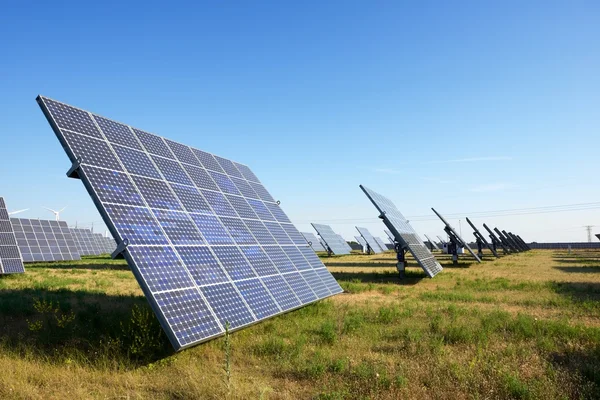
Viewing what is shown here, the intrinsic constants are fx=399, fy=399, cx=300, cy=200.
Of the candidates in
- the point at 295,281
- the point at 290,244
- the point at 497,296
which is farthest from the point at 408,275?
the point at 295,281

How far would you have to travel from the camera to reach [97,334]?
400 inches

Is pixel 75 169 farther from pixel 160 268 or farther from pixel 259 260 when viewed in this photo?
pixel 259 260

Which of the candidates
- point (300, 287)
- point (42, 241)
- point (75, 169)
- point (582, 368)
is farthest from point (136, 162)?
point (42, 241)

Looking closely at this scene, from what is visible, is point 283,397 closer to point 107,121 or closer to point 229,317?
point 229,317

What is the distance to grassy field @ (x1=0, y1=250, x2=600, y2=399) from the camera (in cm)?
675

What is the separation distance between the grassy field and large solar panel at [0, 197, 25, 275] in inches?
562

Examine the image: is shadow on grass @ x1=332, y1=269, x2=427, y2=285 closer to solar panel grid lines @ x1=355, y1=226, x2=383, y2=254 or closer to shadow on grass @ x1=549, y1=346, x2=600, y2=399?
shadow on grass @ x1=549, y1=346, x2=600, y2=399

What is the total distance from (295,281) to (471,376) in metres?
7.11

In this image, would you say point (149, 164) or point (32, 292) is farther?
point (32, 292)

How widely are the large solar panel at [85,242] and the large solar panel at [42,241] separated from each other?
13.2m

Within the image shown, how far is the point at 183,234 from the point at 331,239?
183 feet

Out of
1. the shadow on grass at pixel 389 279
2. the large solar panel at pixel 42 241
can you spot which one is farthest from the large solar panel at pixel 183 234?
the large solar panel at pixel 42 241

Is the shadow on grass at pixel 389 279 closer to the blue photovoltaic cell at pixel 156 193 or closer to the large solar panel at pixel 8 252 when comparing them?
the blue photovoltaic cell at pixel 156 193

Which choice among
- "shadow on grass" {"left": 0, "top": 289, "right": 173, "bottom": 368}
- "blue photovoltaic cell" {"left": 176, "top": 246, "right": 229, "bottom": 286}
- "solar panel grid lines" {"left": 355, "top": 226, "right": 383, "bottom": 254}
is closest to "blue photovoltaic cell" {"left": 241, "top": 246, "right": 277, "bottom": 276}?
"blue photovoltaic cell" {"left": 176, "top": 246, "right": 229, "bottom": 286}
